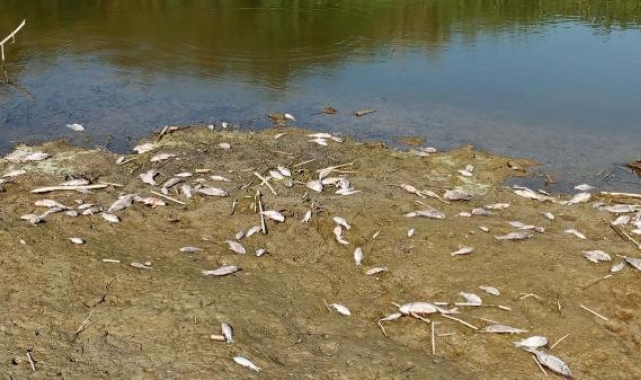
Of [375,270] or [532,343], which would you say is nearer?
[532,343]

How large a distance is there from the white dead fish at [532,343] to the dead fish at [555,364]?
13 cm

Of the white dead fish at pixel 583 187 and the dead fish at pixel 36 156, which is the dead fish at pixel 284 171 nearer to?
the dead fish at pixel 36 156

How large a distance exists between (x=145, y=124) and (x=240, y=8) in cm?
795

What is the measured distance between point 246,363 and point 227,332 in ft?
1.31

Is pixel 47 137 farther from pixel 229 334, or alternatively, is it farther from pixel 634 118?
pixel 634 118

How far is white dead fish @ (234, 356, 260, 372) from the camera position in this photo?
15.3 feet

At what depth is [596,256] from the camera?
6.21m

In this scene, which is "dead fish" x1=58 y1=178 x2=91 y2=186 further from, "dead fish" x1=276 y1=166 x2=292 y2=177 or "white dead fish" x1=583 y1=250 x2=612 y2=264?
"white dead fish" x1=583 y1=250 x2=612 y2=264

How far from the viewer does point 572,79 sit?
1245 cm

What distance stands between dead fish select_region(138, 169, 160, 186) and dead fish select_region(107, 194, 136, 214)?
48 centimetres

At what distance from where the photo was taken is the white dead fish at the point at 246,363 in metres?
4.65

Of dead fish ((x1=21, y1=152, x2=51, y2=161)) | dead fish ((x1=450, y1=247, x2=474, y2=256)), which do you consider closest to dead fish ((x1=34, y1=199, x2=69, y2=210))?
dead fish ((x1=21, y1=152, x2=51, y2=161))

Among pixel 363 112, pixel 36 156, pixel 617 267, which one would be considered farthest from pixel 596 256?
pixel 36 156

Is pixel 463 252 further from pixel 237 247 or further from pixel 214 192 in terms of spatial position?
pixel 214 192
